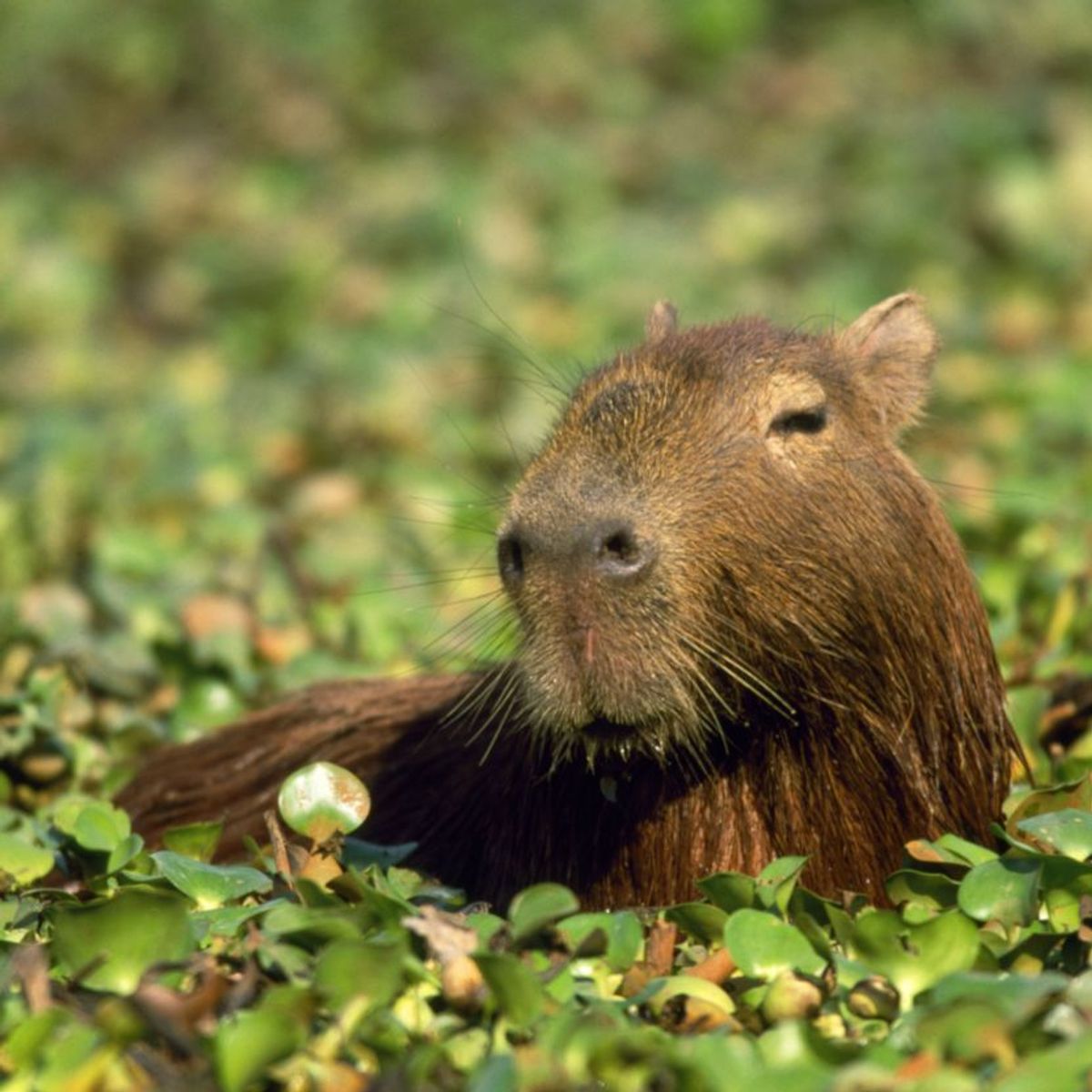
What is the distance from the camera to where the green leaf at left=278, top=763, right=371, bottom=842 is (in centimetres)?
364

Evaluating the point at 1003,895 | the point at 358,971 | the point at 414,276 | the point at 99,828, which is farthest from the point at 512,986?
the point at 414,276

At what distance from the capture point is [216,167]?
11312mm

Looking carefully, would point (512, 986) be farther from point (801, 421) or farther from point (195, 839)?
point (801, 421)

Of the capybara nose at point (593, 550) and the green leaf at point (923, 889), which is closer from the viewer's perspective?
the capybara nose at point (593, 550)

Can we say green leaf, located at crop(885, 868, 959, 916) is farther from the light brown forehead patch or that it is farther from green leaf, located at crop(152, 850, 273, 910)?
green leaf, located at crop(152, 850, 273, 910)

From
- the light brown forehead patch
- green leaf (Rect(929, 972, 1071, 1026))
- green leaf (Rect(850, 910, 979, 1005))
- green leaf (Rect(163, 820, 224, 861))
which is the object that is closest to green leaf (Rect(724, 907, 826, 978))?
green leaf (Rect(850, 910, 979, 1005))

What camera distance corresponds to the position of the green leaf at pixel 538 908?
10.6 feet

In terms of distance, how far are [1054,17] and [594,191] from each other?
2.78 meters

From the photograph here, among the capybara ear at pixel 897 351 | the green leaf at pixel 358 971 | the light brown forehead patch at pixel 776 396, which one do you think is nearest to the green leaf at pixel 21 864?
the green leaf at pixel 358 971

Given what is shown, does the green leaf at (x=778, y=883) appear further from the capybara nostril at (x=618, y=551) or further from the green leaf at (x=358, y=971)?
the green leaf at (x=358, y=971)

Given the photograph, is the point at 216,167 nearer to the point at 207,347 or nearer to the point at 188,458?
the point at 207,347

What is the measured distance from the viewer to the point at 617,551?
3.38 m

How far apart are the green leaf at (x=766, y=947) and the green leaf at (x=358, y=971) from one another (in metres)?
0.59

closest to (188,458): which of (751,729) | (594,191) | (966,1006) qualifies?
(594,191)
